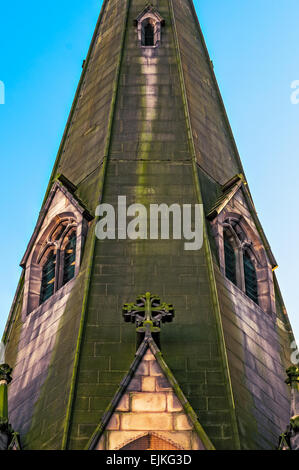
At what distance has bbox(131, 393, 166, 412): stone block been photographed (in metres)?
34.0

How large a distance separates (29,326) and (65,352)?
144 inches

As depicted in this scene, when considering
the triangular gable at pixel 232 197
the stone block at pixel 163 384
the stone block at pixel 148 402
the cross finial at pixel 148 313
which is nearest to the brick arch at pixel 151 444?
the stone block at pixel 148 402

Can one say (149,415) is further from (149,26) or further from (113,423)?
(149,26)

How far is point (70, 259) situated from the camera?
4178cm

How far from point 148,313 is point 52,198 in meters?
9.10

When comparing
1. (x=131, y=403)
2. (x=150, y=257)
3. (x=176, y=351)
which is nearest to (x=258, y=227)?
(x=150, y=257)

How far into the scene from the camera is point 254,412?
119 ft

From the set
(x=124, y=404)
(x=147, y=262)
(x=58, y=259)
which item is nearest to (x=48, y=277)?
(x=58, y=259)

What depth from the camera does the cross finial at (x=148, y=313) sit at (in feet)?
116

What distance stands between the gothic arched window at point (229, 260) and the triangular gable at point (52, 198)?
3661 mm

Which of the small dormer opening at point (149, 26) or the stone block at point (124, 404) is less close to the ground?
the small dormer opening at point (149, 26)

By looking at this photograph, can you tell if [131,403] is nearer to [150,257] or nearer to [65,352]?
[65,352]

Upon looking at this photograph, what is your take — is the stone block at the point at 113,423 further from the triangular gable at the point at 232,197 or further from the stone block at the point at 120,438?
the triangular gable at the point at 232,197
